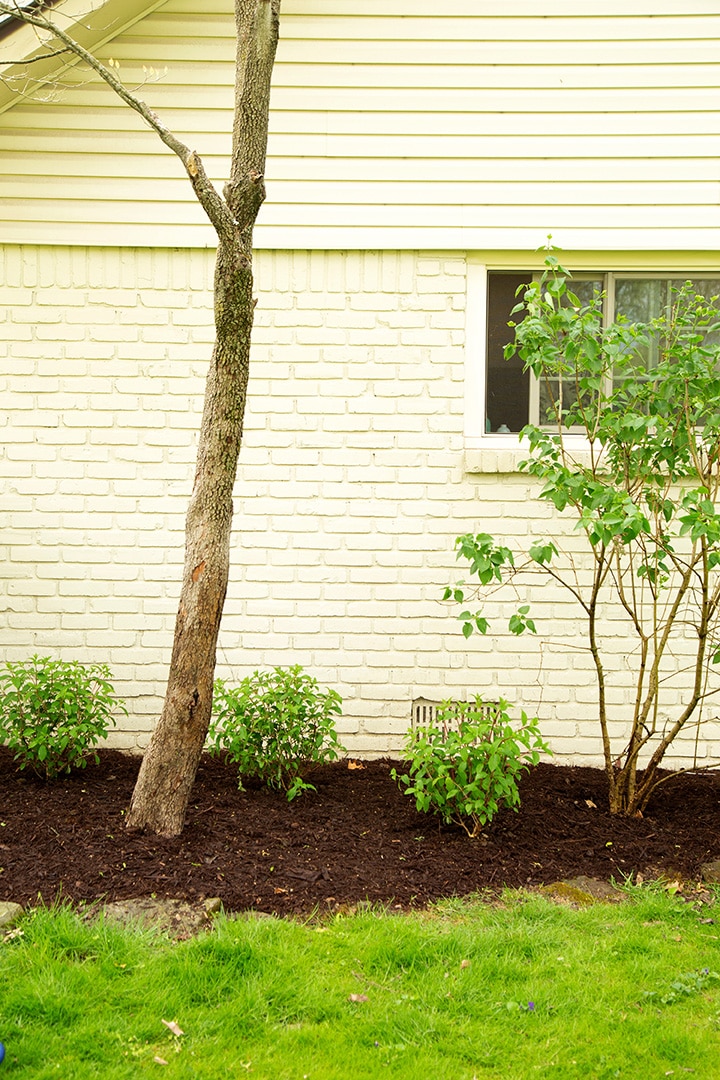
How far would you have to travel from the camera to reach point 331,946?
324 centimetres

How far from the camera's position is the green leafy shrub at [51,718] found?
4520 mm

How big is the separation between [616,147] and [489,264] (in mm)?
944

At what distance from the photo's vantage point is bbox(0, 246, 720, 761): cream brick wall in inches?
211

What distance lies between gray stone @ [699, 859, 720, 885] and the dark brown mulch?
0.04 metres

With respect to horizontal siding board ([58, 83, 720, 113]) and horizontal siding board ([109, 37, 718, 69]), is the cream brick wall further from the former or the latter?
horizontal siding board ([109, 37, 718, 69])

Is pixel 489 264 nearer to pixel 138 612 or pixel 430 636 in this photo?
pixel 430 636

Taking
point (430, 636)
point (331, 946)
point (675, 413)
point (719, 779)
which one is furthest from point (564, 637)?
point (331, 946)

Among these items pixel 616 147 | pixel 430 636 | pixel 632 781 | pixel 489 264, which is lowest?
pixel 632 781

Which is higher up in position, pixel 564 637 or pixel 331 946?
pixel 564 637

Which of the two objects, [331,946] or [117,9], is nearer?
[331,946]

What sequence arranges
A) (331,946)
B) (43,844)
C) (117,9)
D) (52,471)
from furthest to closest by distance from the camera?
1. (52,471)
2. (117,9)
3. (43,844)
4. (331,946)

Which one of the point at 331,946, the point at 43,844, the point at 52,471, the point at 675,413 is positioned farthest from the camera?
the point at 52,471

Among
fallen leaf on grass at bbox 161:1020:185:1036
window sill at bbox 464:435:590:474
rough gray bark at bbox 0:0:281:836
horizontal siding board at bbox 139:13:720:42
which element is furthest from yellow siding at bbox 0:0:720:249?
fallen leaf on grass at bbox 161:1020:185:1036

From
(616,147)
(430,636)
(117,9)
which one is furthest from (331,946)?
(117,9)
